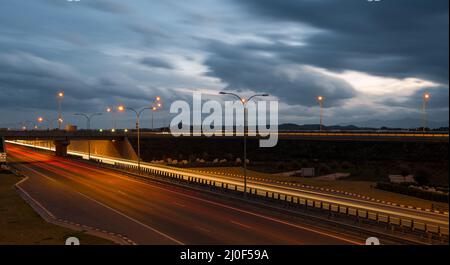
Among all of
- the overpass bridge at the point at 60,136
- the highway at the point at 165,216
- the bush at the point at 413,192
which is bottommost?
the bush at the point at 413,192

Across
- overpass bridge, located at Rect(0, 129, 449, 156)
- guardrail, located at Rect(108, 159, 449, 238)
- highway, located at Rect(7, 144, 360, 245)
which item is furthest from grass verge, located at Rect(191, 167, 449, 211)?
highway, located at Rect(7, 144, 360, 245)

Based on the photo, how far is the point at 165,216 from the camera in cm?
3769

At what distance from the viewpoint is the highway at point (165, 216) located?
96.5 ft

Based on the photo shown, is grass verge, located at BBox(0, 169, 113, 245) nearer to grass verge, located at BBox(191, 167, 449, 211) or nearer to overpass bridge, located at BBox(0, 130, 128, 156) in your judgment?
grass verge, located at BBox(191, 167, 449, 211)

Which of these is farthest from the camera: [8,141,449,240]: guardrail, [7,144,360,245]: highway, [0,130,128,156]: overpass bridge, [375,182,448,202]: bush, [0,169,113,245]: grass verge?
[0,130,128,156]: overpass bridge

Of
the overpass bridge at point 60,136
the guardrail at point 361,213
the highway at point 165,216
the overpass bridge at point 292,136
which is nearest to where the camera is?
the guardrail at point 361,213

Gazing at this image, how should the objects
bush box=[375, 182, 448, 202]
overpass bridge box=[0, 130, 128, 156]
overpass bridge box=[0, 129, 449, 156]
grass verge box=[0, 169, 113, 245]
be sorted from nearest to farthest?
grass verge box=[0, 169, 113, 245] → bush box=[375, 182, 448, 202] → overpass bridge box=[0, 129, 449, 156] → overpass bridge box=[0, 130, 128, 156]

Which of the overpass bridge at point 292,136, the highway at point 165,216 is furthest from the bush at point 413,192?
the highway at point 165,216

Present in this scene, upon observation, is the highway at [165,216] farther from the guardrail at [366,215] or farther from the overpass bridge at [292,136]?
the overpass bridge at [292,136]

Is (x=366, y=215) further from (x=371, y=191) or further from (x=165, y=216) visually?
(x=371, y=191)


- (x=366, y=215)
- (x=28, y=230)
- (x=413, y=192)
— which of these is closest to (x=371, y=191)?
(x=413, y=192)

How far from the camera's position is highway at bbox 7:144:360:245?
96.5 ft
